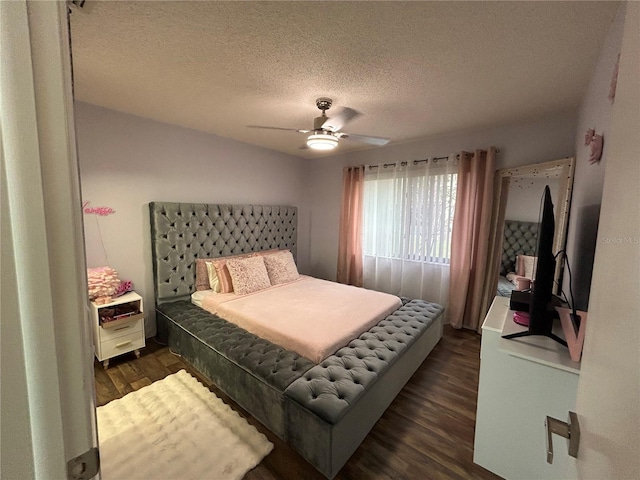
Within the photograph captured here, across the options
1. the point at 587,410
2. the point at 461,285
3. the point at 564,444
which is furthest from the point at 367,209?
the point at 587,410

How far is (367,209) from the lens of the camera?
3.91 metres

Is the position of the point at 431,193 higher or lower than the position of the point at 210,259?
higher

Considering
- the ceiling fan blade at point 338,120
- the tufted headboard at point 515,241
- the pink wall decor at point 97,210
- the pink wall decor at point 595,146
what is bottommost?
the tufted headboard at point 515,241

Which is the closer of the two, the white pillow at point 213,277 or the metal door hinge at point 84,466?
the metal door hinge at point 84,466

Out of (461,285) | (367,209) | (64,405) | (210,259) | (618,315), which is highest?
(367,209)

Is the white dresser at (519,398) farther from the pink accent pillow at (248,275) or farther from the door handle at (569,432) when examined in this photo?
the pink accent pillow at (248,275)

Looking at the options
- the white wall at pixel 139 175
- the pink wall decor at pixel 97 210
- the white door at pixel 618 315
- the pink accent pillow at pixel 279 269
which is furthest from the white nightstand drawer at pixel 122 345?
the white door at pixel 618 315

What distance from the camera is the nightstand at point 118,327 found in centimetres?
228

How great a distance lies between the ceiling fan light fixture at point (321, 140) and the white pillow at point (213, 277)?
1785 millimetres

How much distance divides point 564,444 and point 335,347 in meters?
1.22

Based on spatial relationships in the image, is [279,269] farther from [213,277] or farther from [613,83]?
[613,83]

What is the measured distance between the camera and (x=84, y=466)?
444 millimetres

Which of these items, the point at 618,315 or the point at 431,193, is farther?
the point at 431,193

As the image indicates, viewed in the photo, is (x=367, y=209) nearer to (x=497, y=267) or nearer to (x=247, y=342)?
(x=497, y=267)
